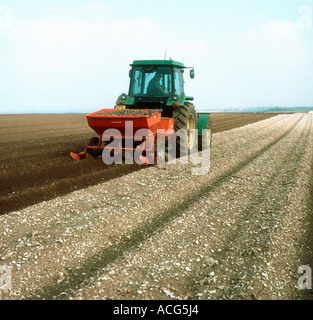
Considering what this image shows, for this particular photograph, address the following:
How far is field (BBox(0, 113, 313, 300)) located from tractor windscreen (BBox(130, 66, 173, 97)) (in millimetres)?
2683

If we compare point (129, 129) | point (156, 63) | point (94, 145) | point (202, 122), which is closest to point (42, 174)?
point (94, 145)

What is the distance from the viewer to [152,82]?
30.8 ft

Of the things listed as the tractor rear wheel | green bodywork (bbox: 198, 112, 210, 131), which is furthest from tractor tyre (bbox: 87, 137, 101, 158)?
green bodywork (bbox: 198, 112, 210, 131)

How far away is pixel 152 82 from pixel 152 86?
4.5 inches

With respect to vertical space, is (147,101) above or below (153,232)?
above

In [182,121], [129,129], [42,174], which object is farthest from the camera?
[182,121]

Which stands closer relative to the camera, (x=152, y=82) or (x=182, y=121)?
(x=182, y=121)

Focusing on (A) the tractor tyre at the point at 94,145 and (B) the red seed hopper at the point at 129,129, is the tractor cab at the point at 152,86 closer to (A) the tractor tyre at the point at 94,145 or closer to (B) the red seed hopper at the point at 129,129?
(B) the red seed hopper at the point at 129,129

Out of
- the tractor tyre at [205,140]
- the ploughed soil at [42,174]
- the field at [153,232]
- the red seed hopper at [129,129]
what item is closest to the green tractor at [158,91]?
the red seed hopper at [129,129]

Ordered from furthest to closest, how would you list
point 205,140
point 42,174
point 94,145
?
1. point 205,140
2. point 94,145
3. point 42,174

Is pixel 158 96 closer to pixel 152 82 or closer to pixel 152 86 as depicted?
pixel 152 86

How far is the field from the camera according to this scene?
3.28 m
